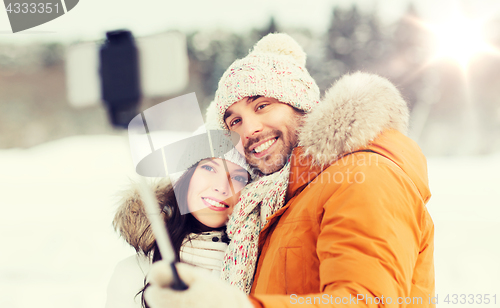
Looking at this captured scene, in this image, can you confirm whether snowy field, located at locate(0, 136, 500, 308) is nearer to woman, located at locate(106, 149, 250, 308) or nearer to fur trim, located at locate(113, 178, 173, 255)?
fur trim, located at locate(113, 178, 173, 255)

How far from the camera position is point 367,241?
2.96 ft

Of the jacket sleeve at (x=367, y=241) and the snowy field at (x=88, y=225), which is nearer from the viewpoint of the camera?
the jacket sleeve at (x=367, y=241)

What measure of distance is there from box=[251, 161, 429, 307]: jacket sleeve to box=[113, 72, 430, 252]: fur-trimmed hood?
16 centimetres

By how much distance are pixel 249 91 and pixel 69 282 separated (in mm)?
3481

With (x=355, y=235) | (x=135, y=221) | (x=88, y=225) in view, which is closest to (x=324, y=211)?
(x=355, y=235)

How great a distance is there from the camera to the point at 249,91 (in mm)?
1851

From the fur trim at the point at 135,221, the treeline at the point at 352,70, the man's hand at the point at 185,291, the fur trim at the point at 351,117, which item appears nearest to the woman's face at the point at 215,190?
the fur trim at the point at 135,221

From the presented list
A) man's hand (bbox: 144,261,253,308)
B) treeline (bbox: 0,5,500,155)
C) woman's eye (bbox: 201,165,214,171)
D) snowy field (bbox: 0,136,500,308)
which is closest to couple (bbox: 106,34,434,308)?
man's hand (bbox: 144,261,253,308)

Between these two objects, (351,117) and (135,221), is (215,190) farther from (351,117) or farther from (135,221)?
(351,117)

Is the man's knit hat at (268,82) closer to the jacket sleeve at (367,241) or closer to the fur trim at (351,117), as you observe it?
the fur trim at (351,117)

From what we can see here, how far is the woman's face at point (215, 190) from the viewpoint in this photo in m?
1.81

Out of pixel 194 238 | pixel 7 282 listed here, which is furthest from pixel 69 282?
pixel 194 238

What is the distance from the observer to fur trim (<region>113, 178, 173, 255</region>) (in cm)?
189

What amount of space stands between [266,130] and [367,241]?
0.98 m
